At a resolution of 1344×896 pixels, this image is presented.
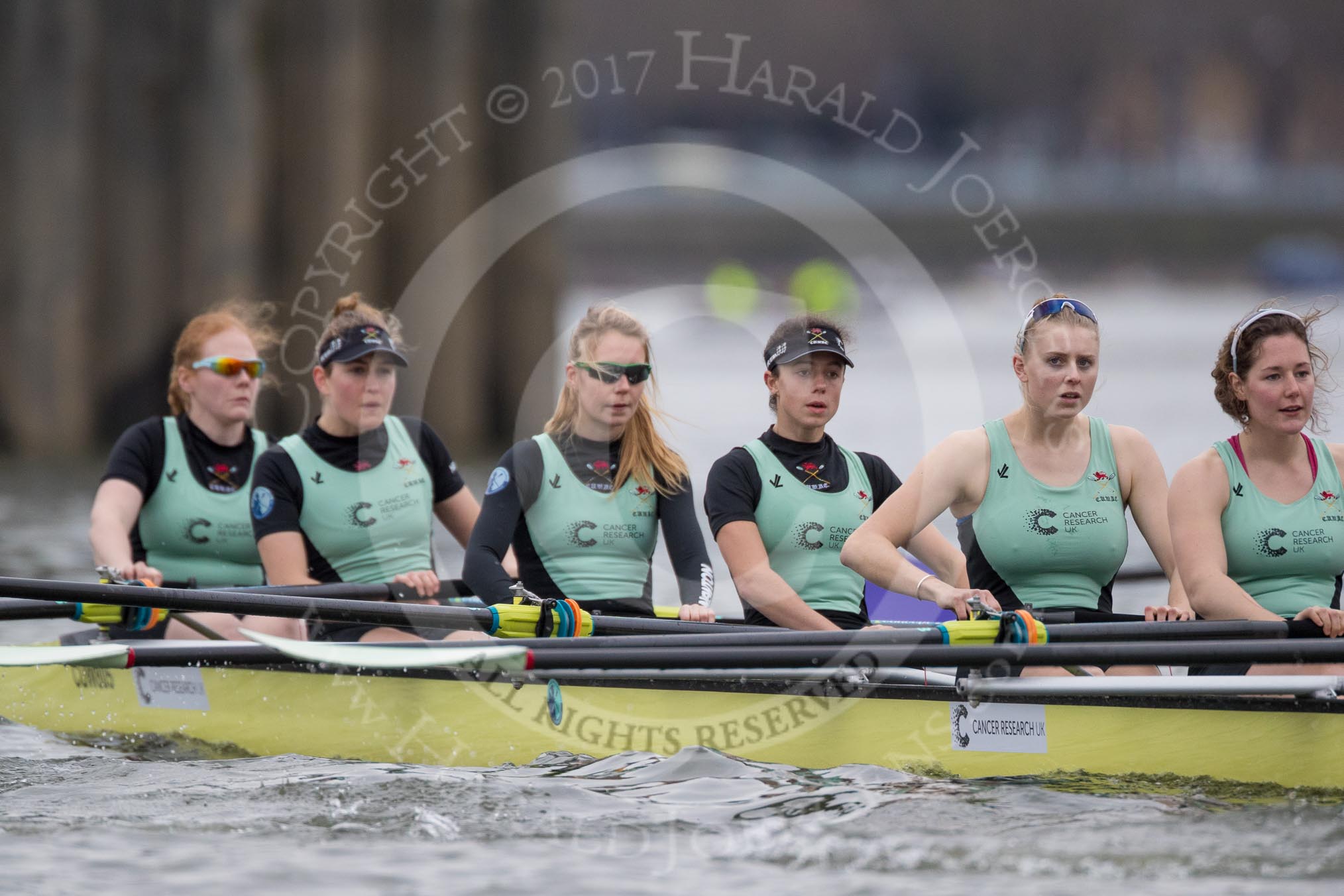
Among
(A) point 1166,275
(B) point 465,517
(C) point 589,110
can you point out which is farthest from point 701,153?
(B) point 465,517

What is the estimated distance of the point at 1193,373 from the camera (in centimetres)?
2509

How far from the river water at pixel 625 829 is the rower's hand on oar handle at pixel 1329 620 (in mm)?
494

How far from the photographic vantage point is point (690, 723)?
530cm

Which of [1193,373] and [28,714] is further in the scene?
[1193,373]

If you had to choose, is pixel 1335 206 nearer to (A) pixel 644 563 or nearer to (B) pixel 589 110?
(B) pixel 589 110

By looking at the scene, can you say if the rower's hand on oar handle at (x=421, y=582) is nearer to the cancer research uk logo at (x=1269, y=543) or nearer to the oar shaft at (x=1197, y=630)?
the oar shaft at (x=1197, y=630)

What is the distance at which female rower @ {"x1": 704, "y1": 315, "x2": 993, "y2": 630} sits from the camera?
548cm

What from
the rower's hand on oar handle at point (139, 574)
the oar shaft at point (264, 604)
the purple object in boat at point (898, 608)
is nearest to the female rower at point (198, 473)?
the rower's hand on oar handle at point (139, 574)

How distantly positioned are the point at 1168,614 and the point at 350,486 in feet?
10.6

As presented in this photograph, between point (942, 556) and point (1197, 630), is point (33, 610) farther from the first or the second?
point (1197, 630)

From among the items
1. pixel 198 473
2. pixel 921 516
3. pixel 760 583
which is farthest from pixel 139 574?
pixel 921 516

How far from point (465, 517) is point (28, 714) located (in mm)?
2011

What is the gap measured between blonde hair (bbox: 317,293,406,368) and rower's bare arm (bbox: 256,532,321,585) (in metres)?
0.73

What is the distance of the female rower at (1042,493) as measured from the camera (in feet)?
16.5
